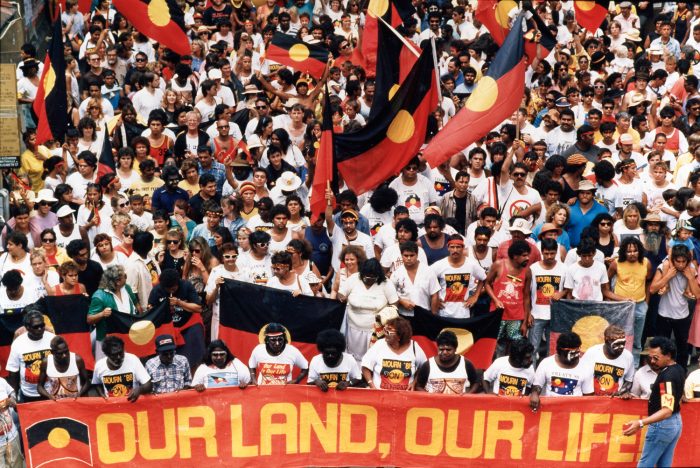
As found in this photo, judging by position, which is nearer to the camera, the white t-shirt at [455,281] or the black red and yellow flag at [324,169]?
the white t-shirt at [455,281]

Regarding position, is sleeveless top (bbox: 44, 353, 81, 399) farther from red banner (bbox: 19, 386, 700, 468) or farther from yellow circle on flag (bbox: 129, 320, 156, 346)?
yellow circle on flag (bbox: 129, 320, 156, 346)

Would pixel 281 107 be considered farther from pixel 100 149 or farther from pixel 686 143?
pixel 686 143

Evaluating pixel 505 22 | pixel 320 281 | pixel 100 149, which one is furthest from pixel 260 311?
pixel 505 22

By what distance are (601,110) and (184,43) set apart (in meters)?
5.93

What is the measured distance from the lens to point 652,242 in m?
14.2

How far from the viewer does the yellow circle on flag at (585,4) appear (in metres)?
21.2

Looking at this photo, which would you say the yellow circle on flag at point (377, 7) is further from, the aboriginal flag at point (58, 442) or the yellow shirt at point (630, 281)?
the aboriginal flag at point (58, 442)

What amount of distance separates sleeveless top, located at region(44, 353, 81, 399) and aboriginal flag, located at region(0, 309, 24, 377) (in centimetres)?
117

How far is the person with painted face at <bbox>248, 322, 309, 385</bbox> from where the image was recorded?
1203cm

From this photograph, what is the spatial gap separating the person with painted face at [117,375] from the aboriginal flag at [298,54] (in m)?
7.80

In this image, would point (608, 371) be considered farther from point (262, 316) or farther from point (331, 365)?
point (262, 316)

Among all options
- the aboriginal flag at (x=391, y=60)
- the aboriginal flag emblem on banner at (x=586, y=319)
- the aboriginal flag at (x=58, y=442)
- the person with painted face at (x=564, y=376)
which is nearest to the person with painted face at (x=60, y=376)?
the aboriginal flag at (x=58, y=442)

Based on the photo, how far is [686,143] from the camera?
17.4m

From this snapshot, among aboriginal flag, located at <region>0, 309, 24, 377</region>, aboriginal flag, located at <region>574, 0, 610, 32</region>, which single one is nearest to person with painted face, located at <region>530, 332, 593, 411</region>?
aboriginal flag, located at <region>0, 309, 24, 377</region>
